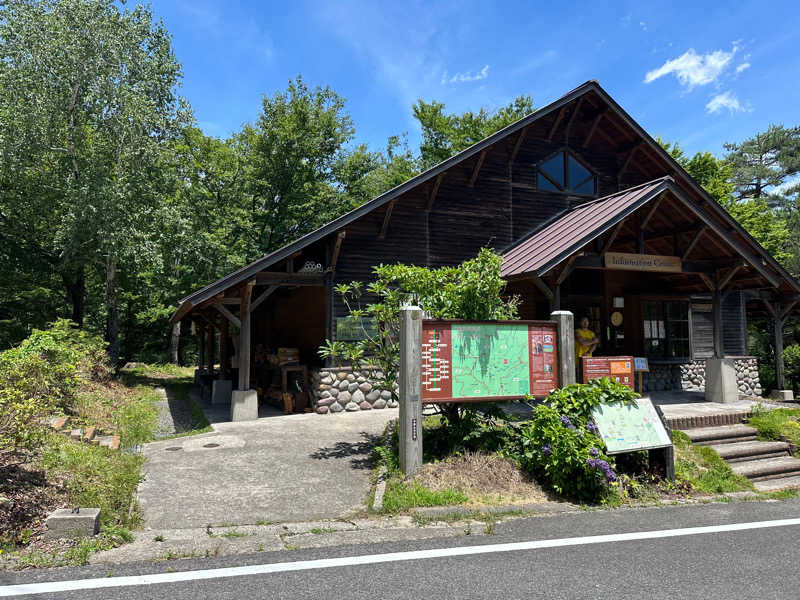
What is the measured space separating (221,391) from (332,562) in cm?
1108

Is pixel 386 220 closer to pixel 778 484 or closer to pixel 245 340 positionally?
pixel 245 340

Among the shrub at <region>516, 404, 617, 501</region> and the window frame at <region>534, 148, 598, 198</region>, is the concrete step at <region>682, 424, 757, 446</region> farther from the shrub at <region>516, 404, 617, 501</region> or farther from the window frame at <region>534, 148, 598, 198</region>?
the window frame at <region>534, 148, 598, 198</region>

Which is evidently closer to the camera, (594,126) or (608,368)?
(608,368)

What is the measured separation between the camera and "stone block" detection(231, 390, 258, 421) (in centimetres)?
1126

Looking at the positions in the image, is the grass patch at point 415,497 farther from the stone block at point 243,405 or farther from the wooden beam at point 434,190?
the wooden beam at point 434,190

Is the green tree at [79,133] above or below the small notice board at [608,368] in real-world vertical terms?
above

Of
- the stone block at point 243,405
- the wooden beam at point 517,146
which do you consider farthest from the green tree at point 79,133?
the wooden beam at point 517,146

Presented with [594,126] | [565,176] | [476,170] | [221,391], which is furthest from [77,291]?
[594,126]

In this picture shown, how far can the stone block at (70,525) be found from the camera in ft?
14.8

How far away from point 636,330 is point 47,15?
2380cm

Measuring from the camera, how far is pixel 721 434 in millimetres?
9062

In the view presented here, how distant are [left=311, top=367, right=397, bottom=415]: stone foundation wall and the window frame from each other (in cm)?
757

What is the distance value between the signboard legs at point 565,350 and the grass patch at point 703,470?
192 centimetres

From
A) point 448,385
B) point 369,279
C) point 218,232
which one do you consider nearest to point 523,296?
point 369,279
